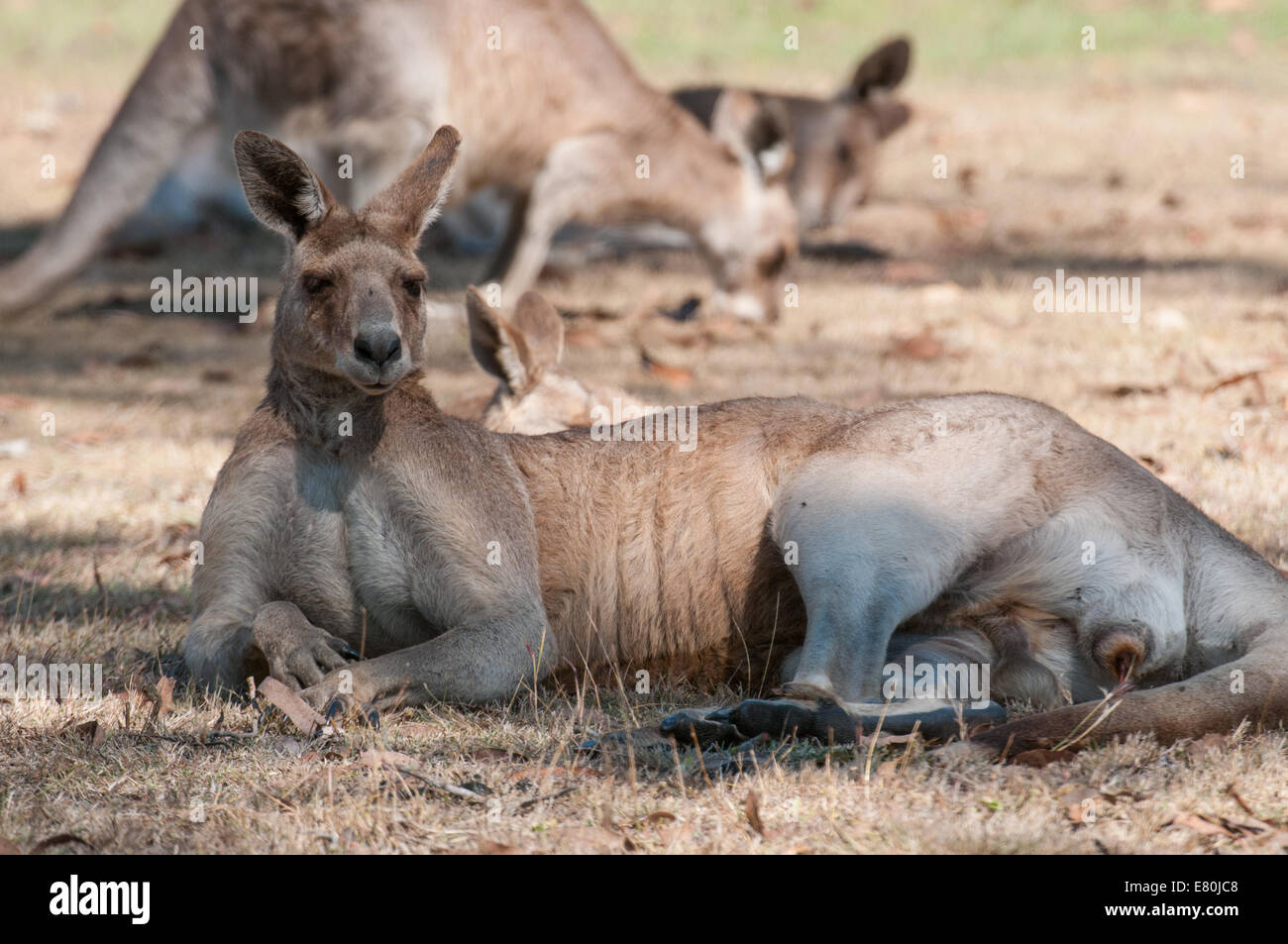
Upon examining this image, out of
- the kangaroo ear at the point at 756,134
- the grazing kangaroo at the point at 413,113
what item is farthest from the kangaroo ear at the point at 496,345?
the kangaroo ear at the point at 756,134

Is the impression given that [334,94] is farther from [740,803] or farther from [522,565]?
[740,803]

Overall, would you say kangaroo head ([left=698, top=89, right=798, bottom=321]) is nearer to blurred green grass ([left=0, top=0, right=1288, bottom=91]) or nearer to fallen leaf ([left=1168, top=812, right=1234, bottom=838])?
blurred green grass ([left=0, top=0, right=1288, bottom=91])

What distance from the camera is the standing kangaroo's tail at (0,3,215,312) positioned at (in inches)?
288

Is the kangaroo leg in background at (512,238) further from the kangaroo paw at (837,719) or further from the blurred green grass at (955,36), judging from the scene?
the blurred green grass at (955,36)

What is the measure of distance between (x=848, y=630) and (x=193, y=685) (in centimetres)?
141

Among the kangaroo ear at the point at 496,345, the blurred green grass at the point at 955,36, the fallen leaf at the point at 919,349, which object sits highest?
the blurred green grass at the point at 955,36

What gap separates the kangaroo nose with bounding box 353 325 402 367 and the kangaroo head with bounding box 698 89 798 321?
17.3 feet

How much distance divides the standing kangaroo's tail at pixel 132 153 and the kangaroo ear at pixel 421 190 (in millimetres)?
4153

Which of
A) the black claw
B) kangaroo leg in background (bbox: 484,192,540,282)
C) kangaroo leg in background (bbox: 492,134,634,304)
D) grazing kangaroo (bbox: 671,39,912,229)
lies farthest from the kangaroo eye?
the black claw

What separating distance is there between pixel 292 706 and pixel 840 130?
28.2ft

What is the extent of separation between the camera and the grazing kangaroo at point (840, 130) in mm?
10664

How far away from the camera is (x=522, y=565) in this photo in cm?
346

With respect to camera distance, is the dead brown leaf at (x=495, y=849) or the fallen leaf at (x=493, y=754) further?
the fallen leaf at (x=493, y=754)
